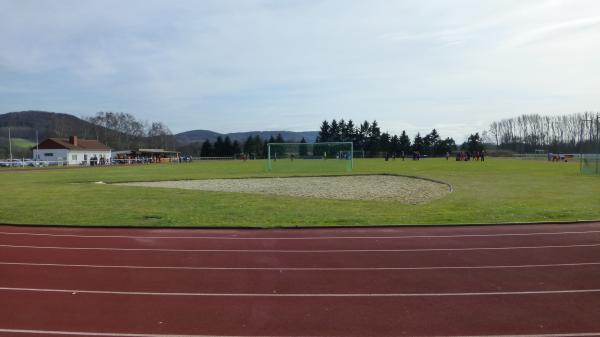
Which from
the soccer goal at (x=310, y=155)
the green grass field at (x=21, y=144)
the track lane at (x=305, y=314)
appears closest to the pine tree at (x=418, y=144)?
the soccer goal at (x=310, y=155)

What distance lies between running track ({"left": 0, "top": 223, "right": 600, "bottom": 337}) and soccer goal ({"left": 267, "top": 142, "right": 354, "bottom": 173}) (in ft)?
123

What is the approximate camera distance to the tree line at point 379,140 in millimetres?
121562

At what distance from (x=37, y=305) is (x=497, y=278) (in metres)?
6.84

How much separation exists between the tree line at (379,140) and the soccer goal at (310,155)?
6458 cm

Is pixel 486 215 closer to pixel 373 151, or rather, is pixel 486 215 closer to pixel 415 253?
pixel 415 253

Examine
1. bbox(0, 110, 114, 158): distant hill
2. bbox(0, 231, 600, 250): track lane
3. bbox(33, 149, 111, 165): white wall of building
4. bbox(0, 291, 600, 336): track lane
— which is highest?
bbox(0, 110, 114, 158): distant hill

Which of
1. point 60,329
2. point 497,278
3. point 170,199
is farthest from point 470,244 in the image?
point 170,199

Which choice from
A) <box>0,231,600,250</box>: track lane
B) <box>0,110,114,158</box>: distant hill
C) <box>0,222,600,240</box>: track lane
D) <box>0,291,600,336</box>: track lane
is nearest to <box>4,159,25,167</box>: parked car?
<box>0,110,114,158</box>: distant hill

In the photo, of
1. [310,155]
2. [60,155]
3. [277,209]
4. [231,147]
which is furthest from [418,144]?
[277,209]

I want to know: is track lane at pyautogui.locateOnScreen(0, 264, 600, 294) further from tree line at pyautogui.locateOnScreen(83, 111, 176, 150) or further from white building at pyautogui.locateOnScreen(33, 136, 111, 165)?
tree line at pyautogui.locateOnScreen(83, 111, 176, 150)

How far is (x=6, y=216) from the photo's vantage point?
14672 millimetres

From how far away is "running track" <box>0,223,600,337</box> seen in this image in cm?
577

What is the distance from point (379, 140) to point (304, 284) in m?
120

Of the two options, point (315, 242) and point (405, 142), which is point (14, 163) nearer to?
point (315, 242)
